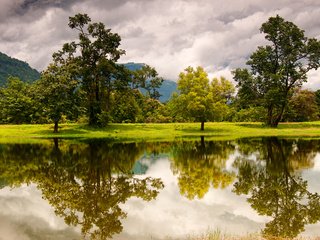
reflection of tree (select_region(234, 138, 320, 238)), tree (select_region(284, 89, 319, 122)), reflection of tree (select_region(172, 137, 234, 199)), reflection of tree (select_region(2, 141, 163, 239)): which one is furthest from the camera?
tree (select_region(284, 89, 319, 122))

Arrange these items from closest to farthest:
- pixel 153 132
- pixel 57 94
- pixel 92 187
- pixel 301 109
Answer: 1. pixel 92 187
2. pixel 57 94
3. pixel 153 132
4. pixel 301 109

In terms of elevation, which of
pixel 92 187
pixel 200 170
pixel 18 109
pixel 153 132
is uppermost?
pixel 18 109

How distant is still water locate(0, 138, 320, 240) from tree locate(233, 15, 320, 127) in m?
47.0

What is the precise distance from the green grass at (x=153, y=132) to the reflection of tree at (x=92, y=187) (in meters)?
26.9

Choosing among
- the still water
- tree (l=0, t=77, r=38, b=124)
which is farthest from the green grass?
the still water

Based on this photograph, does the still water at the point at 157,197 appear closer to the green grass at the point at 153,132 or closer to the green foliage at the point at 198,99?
the green grass at the point at 153,132

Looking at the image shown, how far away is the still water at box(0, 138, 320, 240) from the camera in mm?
14656

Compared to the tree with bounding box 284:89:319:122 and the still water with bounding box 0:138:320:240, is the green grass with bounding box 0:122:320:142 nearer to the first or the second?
the tree with bounding box 284:89:319:122

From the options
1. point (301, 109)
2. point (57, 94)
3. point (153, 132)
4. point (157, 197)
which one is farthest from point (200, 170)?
point (301, 109)

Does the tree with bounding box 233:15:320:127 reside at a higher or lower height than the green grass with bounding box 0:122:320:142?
higher

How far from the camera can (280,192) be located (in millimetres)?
20641

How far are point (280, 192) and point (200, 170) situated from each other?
8.43 m

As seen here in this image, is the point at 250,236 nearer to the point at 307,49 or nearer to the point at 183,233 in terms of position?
the point at 183,233

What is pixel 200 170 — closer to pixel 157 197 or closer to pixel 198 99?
pixel 157 197
